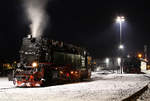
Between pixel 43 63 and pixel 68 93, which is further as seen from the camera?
pixel 43 63

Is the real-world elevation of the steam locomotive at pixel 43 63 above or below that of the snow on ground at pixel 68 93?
above

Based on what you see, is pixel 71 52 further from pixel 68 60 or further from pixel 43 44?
pixel 43 44

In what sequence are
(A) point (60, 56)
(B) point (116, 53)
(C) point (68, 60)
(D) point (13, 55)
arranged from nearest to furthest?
(A) point (60, 56) < (C) point (68, 60) < (D) point (13, 55) < (B) point (116, 53)

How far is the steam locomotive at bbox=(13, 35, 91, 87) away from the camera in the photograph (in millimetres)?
17828

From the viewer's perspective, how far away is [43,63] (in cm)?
1830

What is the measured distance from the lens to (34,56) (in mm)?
19000

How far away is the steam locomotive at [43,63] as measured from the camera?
17828mm

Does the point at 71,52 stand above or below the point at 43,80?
above

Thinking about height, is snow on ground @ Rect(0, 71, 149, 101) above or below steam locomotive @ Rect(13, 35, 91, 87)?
below

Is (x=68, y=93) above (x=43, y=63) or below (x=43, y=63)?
below

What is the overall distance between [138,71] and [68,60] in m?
28.4

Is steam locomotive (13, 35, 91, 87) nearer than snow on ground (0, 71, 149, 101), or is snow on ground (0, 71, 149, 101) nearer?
snow on ground (0, 71, 149, 101)

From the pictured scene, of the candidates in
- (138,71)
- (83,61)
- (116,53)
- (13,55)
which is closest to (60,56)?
(83,61)

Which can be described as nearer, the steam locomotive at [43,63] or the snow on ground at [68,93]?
the snow on ground at [68,93]
